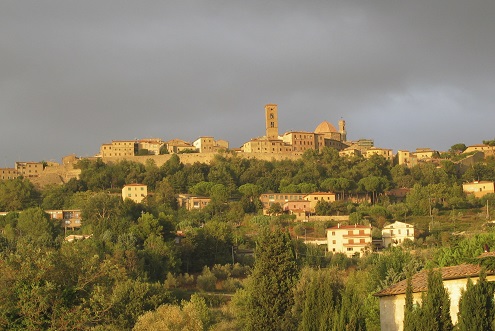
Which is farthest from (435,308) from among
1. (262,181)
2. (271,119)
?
(271,119)

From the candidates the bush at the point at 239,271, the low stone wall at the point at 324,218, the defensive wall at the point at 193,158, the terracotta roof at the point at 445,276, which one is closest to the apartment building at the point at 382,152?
the defensive wall at the point at 193,158

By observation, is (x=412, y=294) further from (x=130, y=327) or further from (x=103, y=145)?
(x=103, y=145)

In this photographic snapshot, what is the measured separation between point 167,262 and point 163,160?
43911 millimetres

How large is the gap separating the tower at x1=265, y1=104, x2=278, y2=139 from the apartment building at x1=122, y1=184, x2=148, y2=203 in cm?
3568

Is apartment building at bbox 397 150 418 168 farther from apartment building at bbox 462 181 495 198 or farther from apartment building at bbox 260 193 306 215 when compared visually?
apartment building at bbox 260 193 306 215

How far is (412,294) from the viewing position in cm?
1800

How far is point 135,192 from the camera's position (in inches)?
3295

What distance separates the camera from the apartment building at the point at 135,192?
8319cm

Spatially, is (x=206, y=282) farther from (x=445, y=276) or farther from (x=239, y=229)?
(x=445, y=276)

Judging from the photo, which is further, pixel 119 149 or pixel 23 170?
pixel 119 149

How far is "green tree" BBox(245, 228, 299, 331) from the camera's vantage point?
26.2 meters

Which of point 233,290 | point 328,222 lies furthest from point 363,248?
point 233,290

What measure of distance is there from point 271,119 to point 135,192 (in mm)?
38564

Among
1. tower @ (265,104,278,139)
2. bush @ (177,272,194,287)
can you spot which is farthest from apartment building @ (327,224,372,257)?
tower @ (265,104,278,139)
